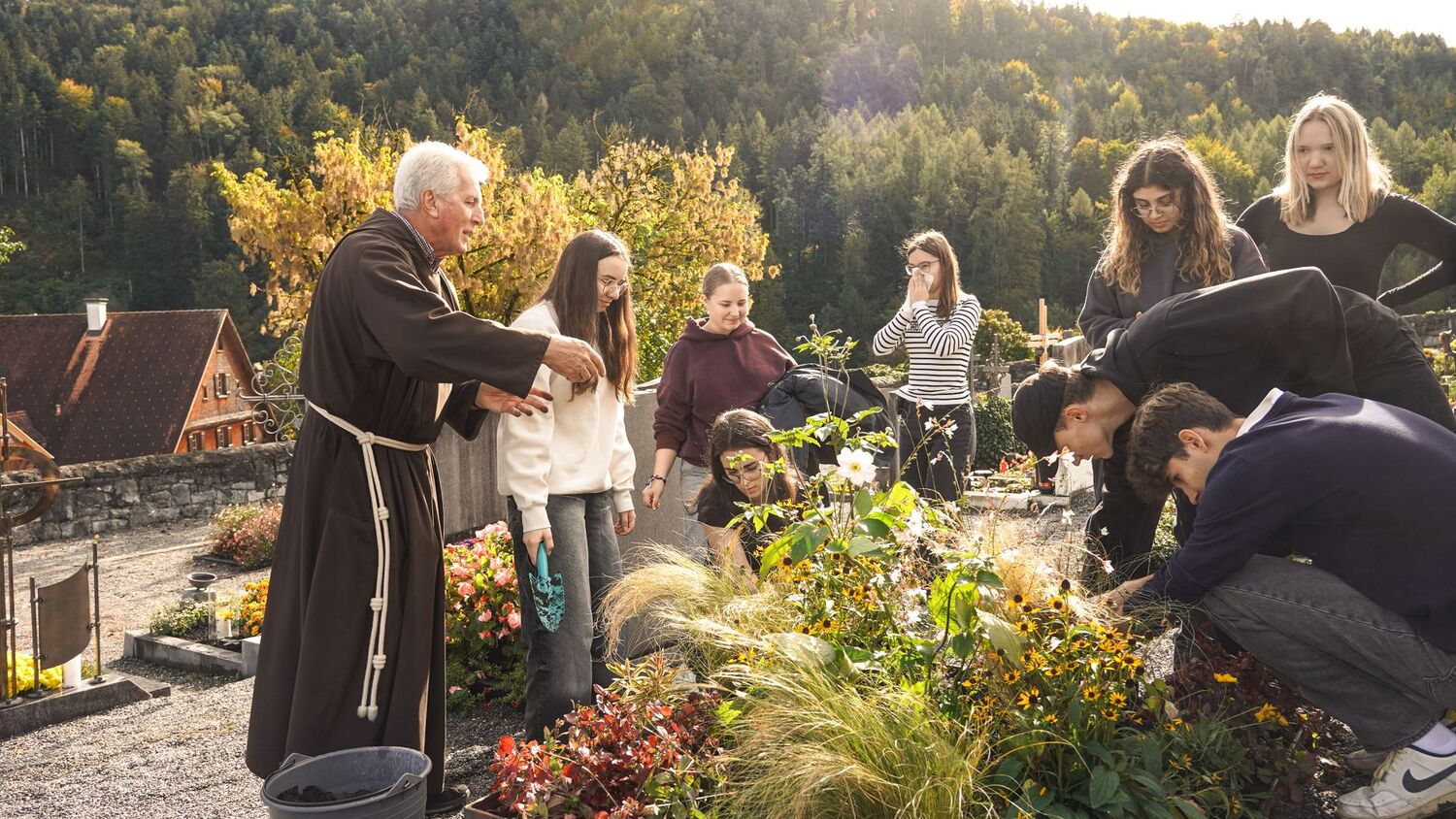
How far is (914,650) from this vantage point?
268cm

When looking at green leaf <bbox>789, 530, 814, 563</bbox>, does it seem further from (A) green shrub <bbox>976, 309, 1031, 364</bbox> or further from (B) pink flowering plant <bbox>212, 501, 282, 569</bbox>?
(A) green shrub <bbox>976, 309, 1031, 364</bbox>

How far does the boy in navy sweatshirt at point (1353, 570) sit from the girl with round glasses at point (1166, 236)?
45.2 inches

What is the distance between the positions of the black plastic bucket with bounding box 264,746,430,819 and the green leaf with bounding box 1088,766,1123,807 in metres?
1.36

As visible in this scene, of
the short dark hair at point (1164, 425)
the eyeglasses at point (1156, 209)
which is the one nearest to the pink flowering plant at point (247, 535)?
the eyeglasses at point (1156, 209)

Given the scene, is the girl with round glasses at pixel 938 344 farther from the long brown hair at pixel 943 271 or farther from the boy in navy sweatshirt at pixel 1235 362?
the boy in navy sweatshirt at pixel 1235 362

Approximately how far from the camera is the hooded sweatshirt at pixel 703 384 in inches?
186

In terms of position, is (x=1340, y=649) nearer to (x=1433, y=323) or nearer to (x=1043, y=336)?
(x=1043, y=336)

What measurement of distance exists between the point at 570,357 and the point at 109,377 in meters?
34.9

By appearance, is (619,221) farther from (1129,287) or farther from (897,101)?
(897,101)

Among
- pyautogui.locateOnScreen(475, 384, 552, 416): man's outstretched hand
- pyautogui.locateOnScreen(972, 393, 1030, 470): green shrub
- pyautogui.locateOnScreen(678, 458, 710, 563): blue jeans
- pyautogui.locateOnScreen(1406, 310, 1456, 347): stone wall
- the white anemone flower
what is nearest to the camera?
the white anemone flower

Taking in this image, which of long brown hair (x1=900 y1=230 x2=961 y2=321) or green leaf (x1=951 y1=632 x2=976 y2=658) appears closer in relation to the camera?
green leaf (x1=951 y1=632 x2=976 y2=658)

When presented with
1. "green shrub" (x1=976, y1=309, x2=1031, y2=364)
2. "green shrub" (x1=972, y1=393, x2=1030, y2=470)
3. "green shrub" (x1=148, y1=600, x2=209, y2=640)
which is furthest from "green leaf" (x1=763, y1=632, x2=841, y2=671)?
"green shrub" (x1=976, y1=309, x2=1031, y2=364)

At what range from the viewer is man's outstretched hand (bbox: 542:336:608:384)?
113 inches

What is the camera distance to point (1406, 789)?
2605 mm
